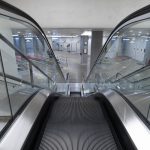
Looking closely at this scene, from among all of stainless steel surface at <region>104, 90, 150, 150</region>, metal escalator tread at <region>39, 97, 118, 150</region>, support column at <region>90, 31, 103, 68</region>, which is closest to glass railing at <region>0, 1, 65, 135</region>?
metal escalator tread at <region>39, 97, 118, 150</region>

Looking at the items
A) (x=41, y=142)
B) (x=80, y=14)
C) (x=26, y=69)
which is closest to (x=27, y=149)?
(x=41, y=142)

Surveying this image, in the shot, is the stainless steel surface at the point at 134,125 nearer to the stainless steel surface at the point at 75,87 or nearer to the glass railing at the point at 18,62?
the glass railing at the point at 18,62

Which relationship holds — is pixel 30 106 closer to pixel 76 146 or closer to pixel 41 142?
pixel 41 142

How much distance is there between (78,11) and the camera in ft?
26.3

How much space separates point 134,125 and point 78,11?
7.25 metres

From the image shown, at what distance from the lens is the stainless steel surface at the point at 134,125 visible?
1.30 metres

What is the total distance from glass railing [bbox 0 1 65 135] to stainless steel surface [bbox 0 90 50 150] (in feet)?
0.28

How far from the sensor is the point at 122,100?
2125 mm

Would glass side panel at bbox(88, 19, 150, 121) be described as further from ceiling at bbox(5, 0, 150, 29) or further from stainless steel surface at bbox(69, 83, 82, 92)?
stainless steel surface at bbox(69, 83, 82, 92)

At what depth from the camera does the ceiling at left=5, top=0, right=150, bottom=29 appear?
786cm

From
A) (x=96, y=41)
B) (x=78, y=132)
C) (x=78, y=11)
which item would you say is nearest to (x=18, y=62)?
(x=78, y=132)

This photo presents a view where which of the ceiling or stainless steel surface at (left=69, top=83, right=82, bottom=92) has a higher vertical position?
the ceiling

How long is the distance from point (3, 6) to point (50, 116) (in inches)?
51.8

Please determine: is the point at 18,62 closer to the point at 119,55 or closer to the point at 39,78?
the point at 39,78
